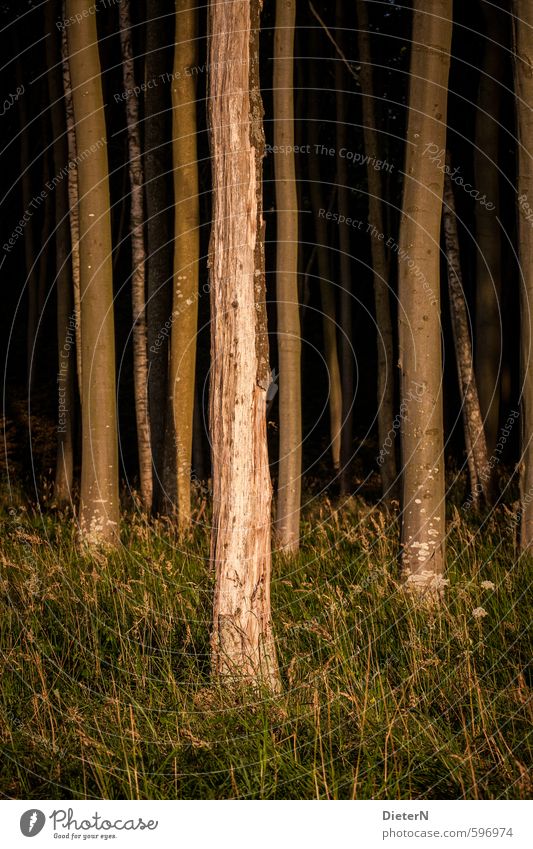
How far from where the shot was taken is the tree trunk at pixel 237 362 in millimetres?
4848

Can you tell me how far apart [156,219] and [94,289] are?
7.67 ft

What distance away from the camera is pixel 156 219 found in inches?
406

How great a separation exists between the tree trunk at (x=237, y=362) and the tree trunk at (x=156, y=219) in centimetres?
509

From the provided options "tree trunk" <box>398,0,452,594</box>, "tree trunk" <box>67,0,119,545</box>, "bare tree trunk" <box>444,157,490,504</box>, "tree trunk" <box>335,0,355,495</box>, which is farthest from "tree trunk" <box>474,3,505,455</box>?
"tree trunk" <box>67,0,119,545</box>

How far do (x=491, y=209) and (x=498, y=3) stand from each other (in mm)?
2936

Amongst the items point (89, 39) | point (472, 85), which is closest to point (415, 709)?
point (89, 39)

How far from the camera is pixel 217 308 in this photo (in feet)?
16.2

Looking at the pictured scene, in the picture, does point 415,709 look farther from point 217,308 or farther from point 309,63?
point 309,63

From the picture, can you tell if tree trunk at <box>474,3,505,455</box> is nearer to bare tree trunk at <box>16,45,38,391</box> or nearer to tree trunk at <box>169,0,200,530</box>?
tree trunk at <box>169,0,200,530</box>

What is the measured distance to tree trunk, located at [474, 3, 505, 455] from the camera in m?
10.3

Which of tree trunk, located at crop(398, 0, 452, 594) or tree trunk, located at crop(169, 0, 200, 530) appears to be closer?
tree trunk, located at crop(398, 0, 452, 594)

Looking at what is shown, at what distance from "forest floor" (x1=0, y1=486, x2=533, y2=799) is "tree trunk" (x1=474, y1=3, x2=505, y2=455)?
13.1 ft

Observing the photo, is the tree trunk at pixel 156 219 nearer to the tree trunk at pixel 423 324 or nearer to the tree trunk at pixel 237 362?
the tree trunk at pixel 423 324

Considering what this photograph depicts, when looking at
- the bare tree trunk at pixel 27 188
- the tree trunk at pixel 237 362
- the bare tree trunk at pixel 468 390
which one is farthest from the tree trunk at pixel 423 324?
the bare tree trunk at pixel 27 188
